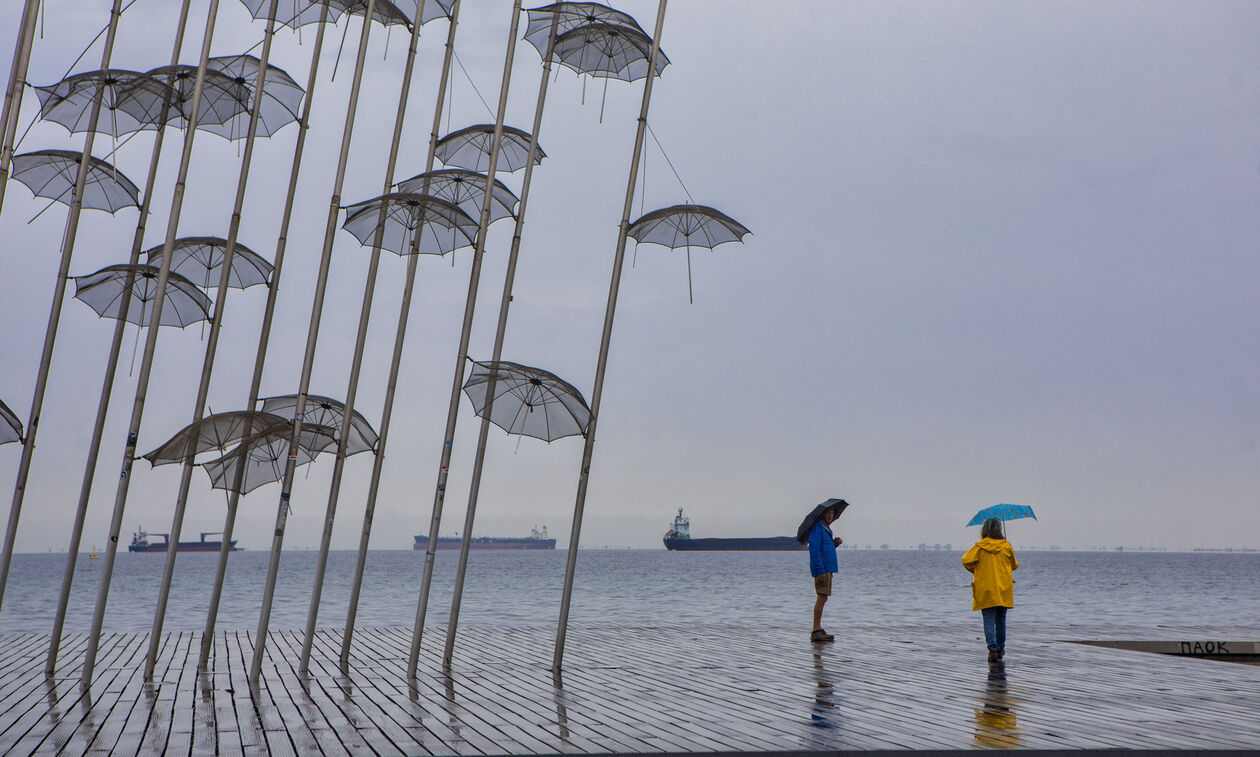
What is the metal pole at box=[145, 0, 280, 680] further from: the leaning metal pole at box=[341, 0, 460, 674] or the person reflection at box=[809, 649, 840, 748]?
the person reflection at box=[809, 649, 840, 748]

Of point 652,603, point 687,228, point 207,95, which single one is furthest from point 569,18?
point 652,603

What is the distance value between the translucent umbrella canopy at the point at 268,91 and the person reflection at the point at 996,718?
9266 mm

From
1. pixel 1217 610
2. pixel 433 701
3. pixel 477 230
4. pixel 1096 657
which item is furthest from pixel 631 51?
pixel 1217 610

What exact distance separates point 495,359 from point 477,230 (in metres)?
1.42

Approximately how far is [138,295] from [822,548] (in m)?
9.02

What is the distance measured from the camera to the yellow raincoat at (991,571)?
1141cm

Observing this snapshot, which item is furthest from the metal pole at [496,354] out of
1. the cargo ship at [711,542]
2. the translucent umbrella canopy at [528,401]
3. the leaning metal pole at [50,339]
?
the cargo ship at [711,542]

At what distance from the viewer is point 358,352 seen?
1014 centimetres

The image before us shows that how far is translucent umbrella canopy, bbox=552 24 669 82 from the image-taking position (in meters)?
11.0

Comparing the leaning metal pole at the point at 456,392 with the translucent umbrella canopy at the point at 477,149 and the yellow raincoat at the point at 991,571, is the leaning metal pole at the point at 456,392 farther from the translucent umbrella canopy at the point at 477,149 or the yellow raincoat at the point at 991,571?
the yellow raincoat at the point at 991,571

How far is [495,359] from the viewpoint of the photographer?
34.2 ft

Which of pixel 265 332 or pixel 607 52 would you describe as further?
pixel 607 52

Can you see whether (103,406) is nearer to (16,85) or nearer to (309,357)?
(309,357)

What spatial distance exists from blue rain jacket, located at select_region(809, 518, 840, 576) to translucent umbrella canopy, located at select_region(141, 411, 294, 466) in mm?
7237
